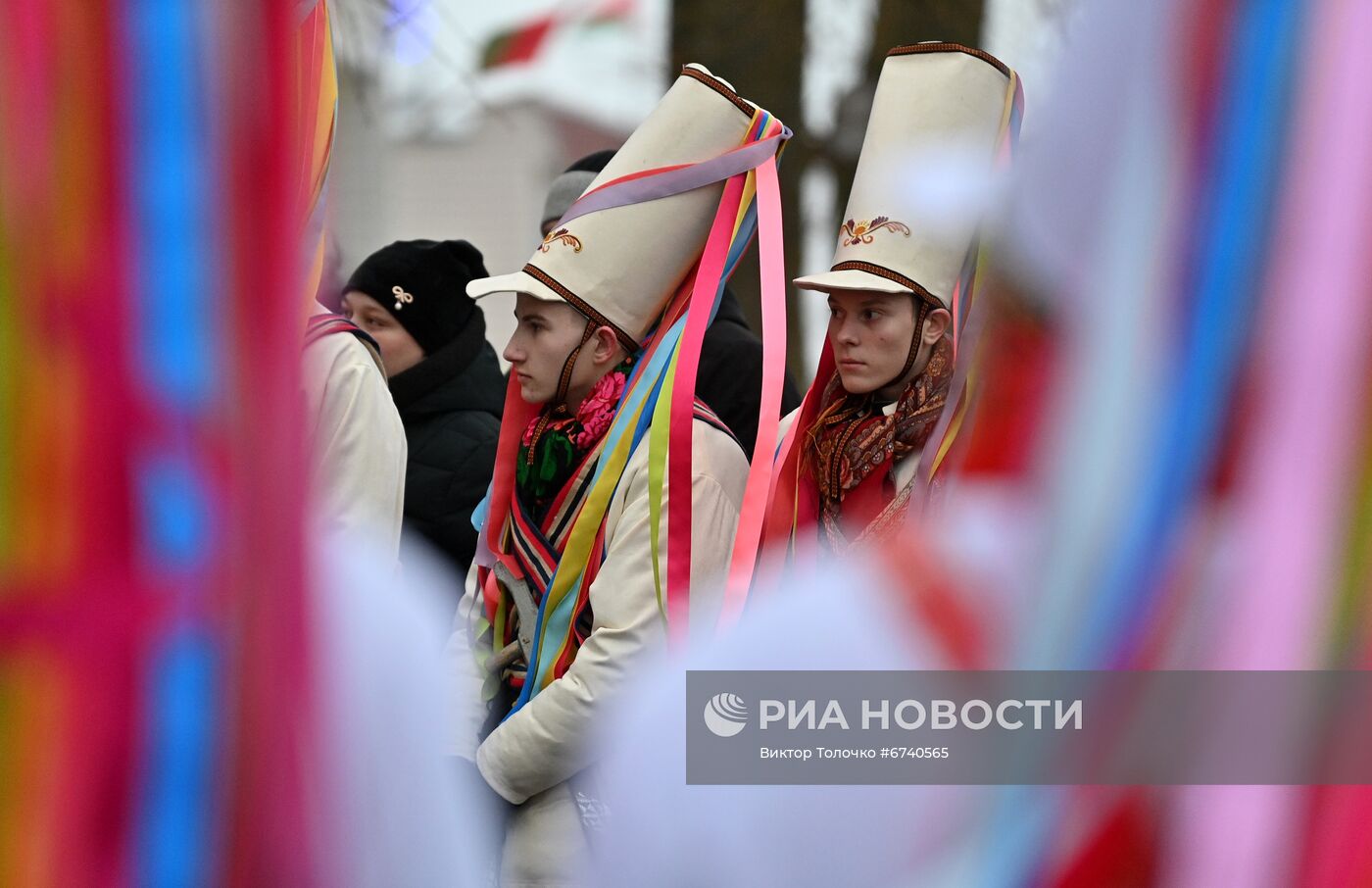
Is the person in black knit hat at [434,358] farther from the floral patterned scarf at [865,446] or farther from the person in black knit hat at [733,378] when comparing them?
the floral patterned scarf at [865,446]

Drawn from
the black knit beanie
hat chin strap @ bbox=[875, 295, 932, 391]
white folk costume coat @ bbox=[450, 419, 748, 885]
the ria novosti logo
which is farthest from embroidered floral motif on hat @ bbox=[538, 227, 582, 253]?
the ria novosti logo

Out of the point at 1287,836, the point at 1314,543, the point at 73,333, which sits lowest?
the point at 1287,836

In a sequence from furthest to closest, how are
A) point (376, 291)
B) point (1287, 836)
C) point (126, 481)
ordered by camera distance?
1. point (376, 291)
2. point (1287, 836)
3. point (126, 481)

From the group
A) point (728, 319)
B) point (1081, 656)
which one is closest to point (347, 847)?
point (1081, 656)

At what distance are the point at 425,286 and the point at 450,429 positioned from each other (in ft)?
1.04

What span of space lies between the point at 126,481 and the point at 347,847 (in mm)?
226

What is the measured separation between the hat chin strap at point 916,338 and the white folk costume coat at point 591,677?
0.30 metres

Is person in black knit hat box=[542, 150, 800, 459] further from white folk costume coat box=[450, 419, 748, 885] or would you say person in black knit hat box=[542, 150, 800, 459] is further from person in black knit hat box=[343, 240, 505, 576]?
white folk costume coat box=[450, 419, 748, 885]

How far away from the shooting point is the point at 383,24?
991 mm

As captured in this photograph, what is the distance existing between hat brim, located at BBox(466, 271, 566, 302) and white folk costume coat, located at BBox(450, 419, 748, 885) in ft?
1.37

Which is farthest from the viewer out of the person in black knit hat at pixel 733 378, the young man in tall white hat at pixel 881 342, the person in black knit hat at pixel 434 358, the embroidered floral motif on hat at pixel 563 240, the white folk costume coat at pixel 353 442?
the person in black knit hat at pixel 434 358

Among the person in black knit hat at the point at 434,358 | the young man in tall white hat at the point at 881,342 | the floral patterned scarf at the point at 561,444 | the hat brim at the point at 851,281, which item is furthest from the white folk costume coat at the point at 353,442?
the person in black knit hat at the point at 434,358

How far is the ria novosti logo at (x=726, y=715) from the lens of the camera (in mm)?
983

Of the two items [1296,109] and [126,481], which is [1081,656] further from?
A: [126,481]
